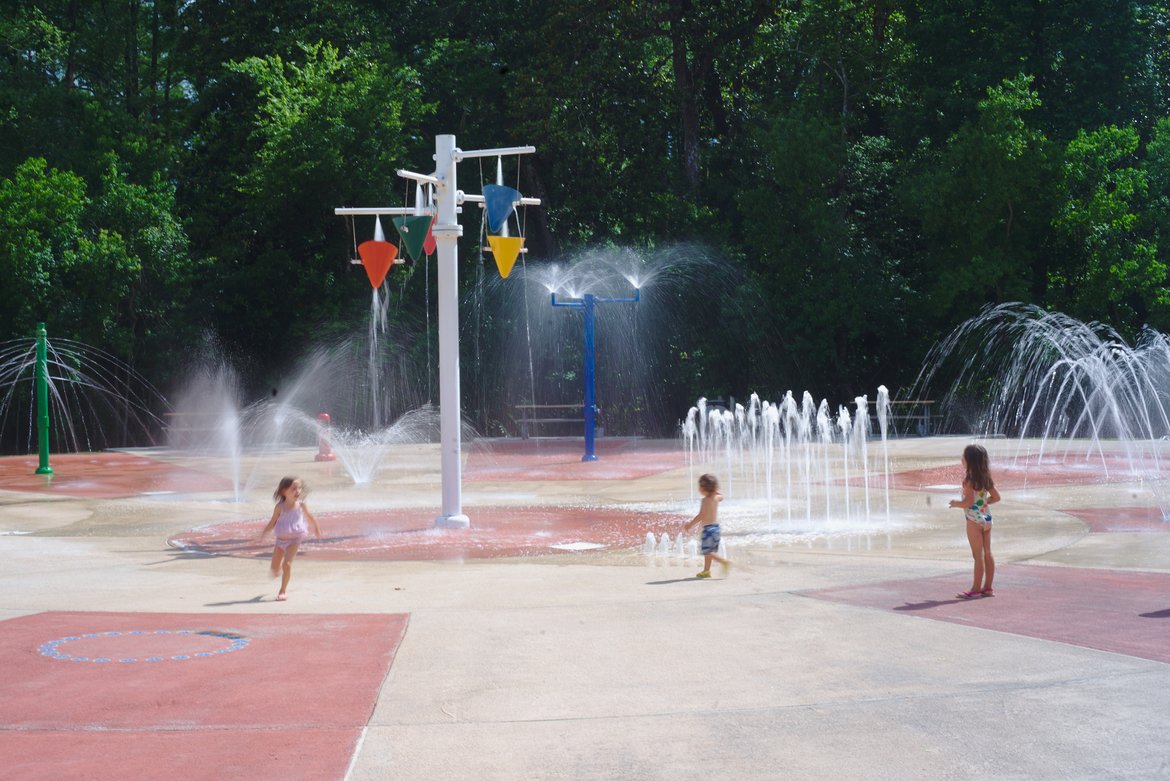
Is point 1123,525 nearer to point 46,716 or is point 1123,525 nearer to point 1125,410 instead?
point 46,716

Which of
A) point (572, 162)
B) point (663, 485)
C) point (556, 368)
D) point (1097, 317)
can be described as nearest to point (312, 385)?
point (556, 368)

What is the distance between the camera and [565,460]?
25312 mm

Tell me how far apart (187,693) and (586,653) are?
2.47 m

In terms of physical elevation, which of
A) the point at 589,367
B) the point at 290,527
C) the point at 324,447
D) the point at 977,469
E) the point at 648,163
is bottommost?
the point at 290,527

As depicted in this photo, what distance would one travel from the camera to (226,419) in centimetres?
3581

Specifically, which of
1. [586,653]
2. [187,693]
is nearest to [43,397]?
[187,693]

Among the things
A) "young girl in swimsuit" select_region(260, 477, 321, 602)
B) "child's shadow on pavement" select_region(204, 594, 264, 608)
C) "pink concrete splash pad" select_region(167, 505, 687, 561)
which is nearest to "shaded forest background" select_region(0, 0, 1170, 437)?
"pink concrete splash pad" select_region(167, 505, 687, 561)

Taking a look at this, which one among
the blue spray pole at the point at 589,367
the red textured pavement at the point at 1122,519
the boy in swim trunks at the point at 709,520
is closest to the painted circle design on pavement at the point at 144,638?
the boy in swim trunks at the point at 709,520

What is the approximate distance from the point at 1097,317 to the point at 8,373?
2886 centimetres

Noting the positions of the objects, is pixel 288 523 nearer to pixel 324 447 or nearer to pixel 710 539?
pixel 710 539

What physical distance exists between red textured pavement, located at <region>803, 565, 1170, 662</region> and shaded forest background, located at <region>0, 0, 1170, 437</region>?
2291cm

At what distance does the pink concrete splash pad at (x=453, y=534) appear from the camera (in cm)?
1301

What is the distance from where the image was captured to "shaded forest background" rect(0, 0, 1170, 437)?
32750mm

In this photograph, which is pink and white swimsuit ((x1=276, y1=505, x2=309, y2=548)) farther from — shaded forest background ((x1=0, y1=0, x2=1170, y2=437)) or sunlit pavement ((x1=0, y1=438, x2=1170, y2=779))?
shaded forest background ((x1=0, y1=0, x2=1170, y2=437))
